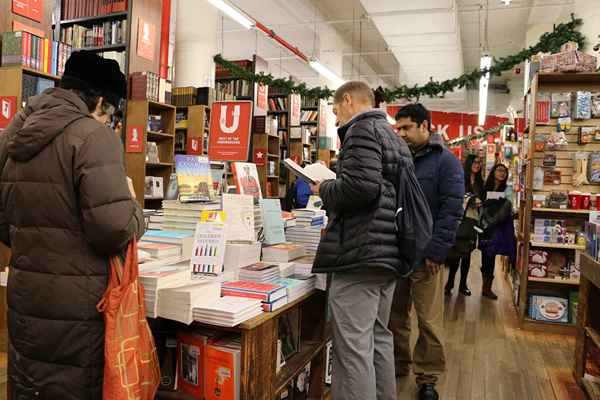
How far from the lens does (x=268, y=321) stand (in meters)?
1.80

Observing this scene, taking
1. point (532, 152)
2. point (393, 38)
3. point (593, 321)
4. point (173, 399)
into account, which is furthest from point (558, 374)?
point (393, 38)

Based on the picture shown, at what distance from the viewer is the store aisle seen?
289 cm

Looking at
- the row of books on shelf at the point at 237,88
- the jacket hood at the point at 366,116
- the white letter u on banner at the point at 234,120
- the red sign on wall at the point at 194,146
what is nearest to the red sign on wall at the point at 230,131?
the white letter u on banner at the point at 234,120

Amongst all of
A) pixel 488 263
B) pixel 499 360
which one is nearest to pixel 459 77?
pixel 488 263

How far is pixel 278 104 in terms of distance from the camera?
9.44m

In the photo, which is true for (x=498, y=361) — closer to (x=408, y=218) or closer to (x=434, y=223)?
(x=434, y=223)

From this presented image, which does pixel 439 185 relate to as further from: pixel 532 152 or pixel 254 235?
pixel 532 152

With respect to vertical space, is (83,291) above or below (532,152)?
below

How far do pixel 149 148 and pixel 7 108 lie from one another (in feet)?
6.49

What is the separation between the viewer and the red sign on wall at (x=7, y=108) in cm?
366

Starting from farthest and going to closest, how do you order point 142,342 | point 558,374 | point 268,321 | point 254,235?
point 558,374 → point 254,235 → point 268,321 → point 142,342

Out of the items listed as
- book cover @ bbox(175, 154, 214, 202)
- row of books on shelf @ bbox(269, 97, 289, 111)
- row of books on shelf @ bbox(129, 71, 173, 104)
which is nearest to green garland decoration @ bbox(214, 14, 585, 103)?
row of books on shelf @ bbox(269, 97, 289, 111)

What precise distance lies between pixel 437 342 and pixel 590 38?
13.4 feet

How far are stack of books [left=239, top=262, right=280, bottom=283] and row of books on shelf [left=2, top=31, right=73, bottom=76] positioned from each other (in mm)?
2920
